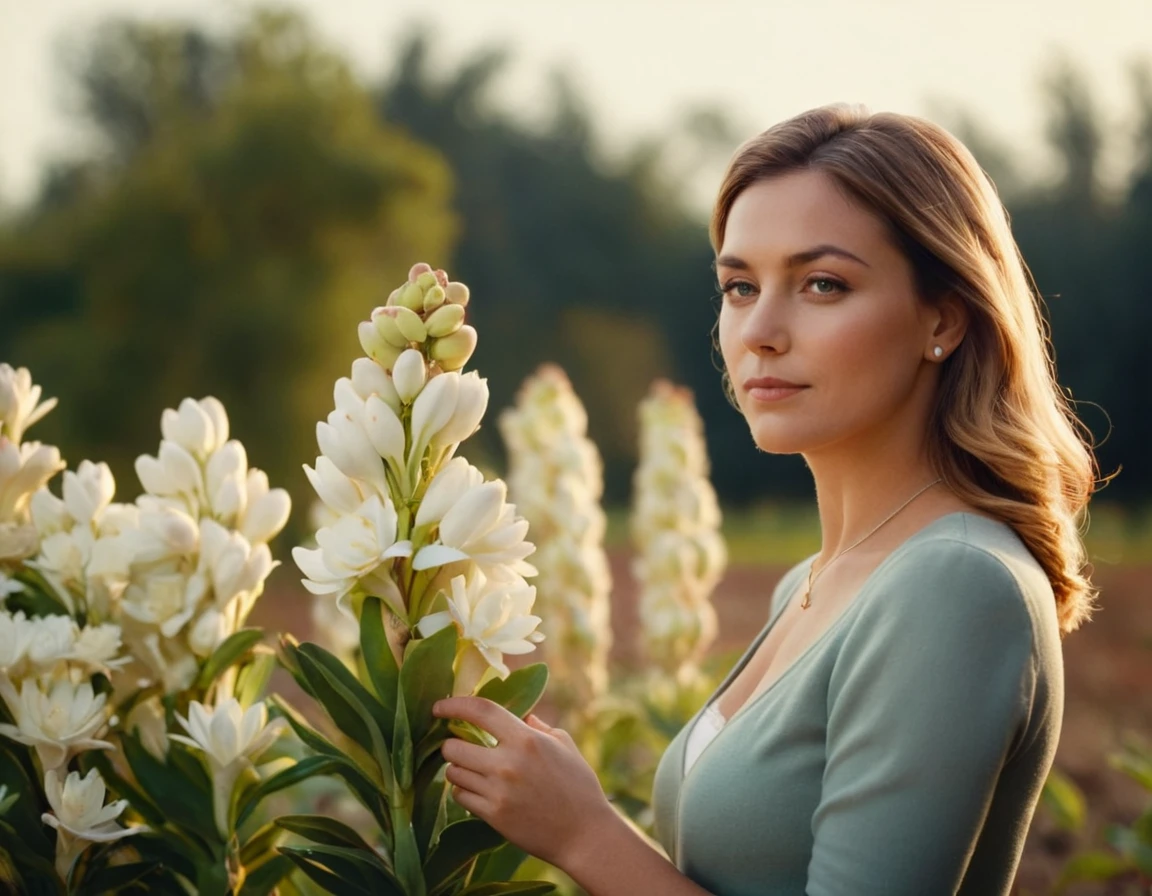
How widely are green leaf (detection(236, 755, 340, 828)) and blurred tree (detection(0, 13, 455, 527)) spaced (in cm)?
948

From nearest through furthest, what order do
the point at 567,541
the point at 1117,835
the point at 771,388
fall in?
1. the point at 771,388
2. the point at 1117,835
3. the point at 567,541

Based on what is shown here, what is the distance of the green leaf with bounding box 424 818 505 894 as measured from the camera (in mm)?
1382

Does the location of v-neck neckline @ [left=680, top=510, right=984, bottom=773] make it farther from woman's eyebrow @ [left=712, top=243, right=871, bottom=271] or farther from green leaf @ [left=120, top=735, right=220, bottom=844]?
green leaf @ [left=120, top=735, right=220, bottom=844]

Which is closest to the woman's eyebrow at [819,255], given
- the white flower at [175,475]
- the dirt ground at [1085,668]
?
the dirt ground at [1085,668]

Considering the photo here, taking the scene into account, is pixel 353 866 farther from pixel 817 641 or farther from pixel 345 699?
pixel 817 641

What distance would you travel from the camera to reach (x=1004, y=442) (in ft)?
5.08

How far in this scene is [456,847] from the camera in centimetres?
139

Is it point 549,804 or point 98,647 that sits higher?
point 98,647

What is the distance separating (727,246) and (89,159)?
16.0 meters

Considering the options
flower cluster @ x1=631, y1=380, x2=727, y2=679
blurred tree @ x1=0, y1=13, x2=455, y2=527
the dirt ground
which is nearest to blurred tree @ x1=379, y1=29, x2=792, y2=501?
blurred tree @ x1=0, y1=13, x2=455, y2=527

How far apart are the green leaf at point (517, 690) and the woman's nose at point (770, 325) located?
47 cm

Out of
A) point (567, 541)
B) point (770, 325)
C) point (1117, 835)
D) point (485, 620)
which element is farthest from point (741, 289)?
point (567, 541)

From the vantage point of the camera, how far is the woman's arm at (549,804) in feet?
4.39

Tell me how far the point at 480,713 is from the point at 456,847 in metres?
0.18
